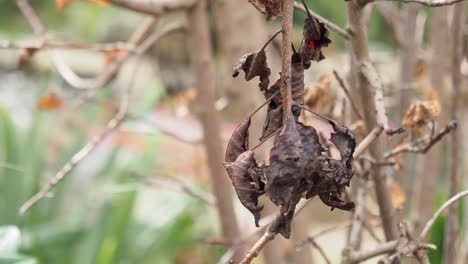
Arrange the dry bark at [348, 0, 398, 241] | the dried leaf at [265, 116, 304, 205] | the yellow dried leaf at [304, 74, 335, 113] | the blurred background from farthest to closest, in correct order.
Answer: the blurred background < the yellow dried leaf at [304, 74, 335, 113] < the dry bark at [348, 0, 398, 241] < the dried leaf at [265, 116, 304, 205]

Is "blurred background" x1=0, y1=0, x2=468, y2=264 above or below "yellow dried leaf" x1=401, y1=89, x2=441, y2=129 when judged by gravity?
below

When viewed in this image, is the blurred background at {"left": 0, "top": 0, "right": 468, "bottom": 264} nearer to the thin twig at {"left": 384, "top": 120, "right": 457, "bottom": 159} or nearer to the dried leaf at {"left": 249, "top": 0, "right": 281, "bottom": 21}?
the thin twig at {"left": 384, "top": 120, "right": 457, "bottom": 159}

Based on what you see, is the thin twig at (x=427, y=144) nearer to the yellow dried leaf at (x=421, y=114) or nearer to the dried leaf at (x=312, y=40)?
the yellow dried leaf at (x=421, y=114)

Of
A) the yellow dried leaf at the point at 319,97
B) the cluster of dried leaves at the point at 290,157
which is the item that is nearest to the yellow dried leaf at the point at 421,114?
the yellow dried leaf at the point at 319,97

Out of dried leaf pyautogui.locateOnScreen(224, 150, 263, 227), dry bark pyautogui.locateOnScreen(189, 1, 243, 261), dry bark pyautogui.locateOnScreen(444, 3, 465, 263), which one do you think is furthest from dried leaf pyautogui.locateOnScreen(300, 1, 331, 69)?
dry bark pyautogui.locateOnScreen(189, 1, 243, 261)

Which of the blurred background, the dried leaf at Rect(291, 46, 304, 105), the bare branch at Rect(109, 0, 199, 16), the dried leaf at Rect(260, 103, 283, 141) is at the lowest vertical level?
the blurred background

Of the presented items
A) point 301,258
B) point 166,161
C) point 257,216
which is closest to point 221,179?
point 301,258

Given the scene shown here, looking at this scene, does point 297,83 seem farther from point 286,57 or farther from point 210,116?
point 210,116

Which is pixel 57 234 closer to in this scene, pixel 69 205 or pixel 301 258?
pixel 69 205
